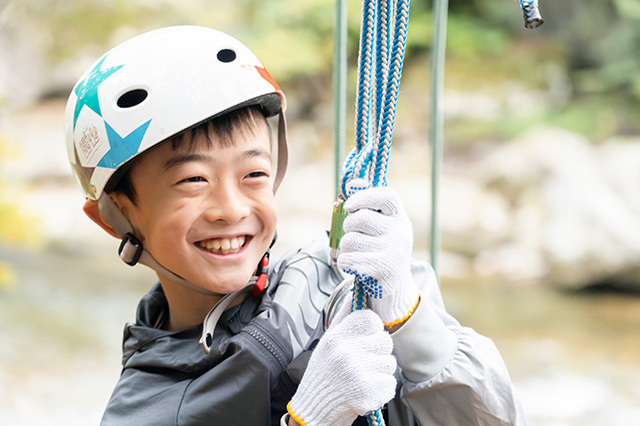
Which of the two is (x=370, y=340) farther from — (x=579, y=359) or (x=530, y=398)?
(x=579, y=359)

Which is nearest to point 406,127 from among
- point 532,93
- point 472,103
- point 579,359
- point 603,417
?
point 472,103

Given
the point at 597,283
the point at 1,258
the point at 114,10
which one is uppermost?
the point at 114,10

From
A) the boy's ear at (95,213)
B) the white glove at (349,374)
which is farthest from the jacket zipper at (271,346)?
the boy's ear at (95,213)

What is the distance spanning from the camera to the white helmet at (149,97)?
Answer: 1.08 m

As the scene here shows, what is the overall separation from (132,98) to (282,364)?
0.50 meters

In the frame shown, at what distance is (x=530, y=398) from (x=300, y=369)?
157 inches

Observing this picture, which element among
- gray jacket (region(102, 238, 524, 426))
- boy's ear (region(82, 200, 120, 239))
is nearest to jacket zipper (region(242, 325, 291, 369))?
gray jacket (region(102, 238, 524, 426))

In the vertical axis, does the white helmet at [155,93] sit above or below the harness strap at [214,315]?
above

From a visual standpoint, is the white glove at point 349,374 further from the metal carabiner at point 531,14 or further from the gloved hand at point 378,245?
the metal carabiner at point 531,14

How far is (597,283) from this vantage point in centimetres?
573

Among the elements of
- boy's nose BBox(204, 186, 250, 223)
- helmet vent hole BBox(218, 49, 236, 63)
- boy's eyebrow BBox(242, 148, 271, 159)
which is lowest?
boy's nose BBox(204, 186, 250, 223)

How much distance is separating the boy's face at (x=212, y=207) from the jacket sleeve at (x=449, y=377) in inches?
11.7

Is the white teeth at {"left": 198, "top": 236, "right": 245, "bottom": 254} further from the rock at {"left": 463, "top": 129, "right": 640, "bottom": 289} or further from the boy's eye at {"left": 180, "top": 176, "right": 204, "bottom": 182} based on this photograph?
the rock at {"left": 463, "top": 129, "right": 640, "bottom": 289}

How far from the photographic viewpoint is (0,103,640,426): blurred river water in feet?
15.7
